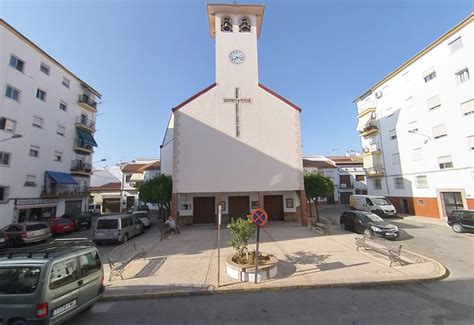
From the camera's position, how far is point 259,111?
18.4 m

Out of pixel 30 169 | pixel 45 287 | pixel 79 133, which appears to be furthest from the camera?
pixel 79 133

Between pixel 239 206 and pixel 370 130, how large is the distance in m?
21.1

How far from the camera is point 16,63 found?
61.0 feet

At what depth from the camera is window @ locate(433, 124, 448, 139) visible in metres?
19.6

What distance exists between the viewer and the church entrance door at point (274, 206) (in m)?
20.0

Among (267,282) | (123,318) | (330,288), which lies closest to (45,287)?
(123,318)

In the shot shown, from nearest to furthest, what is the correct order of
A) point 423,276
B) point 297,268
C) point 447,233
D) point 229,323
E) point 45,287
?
point 45,287
point 229,323
point 423,276
point 297,268
point 447,233

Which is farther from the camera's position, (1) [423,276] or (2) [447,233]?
(2) [447,233]

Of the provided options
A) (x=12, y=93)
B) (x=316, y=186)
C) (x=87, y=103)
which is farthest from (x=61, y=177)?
(x=316, y=186)

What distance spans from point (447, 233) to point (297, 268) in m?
13.7

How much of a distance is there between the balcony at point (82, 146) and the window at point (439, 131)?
37276 millimetres

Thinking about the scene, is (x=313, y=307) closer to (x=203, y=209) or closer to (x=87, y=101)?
(x=203, y=209)

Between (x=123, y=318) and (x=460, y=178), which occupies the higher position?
(x=460, y=178)

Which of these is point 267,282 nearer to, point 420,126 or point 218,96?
point 218,96
